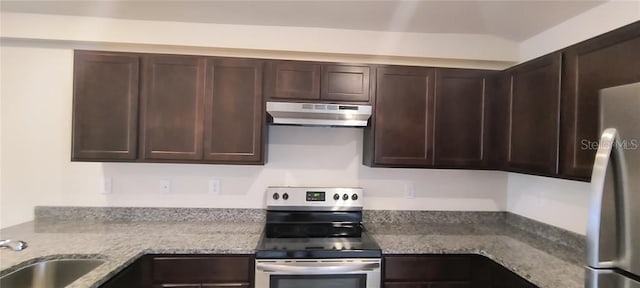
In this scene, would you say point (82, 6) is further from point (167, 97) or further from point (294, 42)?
point (294, 42)

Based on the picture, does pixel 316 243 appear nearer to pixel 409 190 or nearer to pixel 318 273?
pixel 318 273

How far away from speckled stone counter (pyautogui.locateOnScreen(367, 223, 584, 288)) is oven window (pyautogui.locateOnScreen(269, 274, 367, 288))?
249mm

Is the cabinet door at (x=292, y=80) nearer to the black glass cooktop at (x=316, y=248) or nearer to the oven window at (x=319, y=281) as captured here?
the black glass cooktop at (x=316, y=248)

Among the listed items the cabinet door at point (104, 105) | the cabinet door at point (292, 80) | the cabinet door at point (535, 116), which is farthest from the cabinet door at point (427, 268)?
the cabinet door at point (104, 105)

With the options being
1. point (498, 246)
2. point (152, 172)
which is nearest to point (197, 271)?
point (152, 172)

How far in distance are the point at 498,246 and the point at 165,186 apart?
239 cm

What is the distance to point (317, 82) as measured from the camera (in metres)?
2.41

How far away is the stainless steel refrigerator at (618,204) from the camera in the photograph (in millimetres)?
1142

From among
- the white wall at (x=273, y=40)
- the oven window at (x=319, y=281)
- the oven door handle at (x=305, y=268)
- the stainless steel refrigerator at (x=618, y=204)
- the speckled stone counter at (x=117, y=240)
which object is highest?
the white wall at (x=273, y=40)

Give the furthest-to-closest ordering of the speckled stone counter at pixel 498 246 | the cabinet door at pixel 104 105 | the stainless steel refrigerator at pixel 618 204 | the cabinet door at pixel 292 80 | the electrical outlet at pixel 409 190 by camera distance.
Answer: the electrical outlet at pixel 409 190 → the cabinet door at pixel 292 80 → the cabinet door at pixel 104 105 → the speckled stone counter at pixel 498 246 → the stainless steel refrigerator at pixel 618 204

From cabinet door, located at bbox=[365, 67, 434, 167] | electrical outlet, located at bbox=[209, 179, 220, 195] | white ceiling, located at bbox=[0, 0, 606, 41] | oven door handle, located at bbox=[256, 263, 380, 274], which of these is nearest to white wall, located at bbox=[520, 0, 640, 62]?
white ceiling, located at bbox=[0, 0, 606, 41]

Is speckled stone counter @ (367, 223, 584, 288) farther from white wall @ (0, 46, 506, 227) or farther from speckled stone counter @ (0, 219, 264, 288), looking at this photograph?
speckled stone counter @ (0, 219, 264, 288)

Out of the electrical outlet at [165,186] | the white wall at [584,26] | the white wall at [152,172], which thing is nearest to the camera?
the white wall at [584,26]

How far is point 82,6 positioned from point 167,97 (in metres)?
0.81
